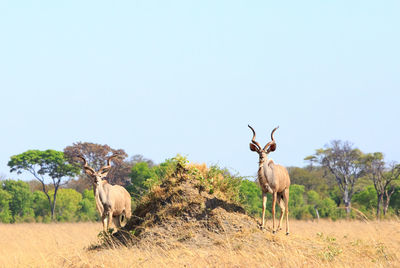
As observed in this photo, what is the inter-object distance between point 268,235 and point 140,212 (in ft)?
12.7

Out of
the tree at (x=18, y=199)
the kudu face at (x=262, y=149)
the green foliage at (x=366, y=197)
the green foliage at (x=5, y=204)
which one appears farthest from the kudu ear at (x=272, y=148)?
the green foliage at (x=366, y=197)

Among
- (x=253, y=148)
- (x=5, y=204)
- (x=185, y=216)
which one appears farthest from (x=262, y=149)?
(x=5, y=204)

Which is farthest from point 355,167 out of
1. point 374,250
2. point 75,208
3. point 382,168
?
point 374,250

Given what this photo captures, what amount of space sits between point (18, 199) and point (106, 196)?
47.8 metres

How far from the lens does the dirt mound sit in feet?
49.7

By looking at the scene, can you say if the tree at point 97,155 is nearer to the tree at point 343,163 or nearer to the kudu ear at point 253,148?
the tree at point 343,163

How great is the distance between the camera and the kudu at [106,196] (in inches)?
734

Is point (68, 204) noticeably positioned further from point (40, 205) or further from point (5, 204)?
point (5, 204)

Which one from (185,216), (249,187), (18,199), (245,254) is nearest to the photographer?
(245,254)

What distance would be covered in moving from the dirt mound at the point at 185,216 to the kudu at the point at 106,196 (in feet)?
8.51

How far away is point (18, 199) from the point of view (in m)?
63.6

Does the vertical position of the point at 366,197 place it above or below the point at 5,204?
above

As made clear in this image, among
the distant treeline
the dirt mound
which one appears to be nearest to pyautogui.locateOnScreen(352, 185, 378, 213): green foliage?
the distant treeline

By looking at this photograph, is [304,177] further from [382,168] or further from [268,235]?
[268,235]
